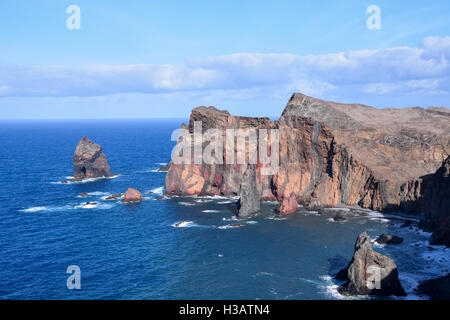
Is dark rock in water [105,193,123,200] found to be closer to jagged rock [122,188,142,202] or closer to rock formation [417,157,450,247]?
jagged rock [122,188,142,202]

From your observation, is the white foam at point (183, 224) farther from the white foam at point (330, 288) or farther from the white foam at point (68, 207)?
the white foam at point (330, 288)

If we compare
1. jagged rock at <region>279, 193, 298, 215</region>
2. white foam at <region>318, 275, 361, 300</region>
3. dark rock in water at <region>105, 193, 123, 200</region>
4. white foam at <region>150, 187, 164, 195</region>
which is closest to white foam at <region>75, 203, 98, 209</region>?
dark rock in water at <region>105, 193, 123, 200</region>

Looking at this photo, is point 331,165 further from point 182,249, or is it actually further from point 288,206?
point 182,249

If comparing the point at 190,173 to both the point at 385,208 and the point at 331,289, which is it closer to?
the point at 385,208

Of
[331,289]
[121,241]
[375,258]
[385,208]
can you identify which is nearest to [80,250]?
[121,241]

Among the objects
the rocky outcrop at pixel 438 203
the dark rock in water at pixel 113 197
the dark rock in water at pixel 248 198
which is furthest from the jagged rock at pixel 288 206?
the dark rock in water at pixel 113 197

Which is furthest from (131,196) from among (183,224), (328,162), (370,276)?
(370,276)

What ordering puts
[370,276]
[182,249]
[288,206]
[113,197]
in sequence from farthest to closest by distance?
[113,197] → [288,206] → [182,249] → [370,276]
